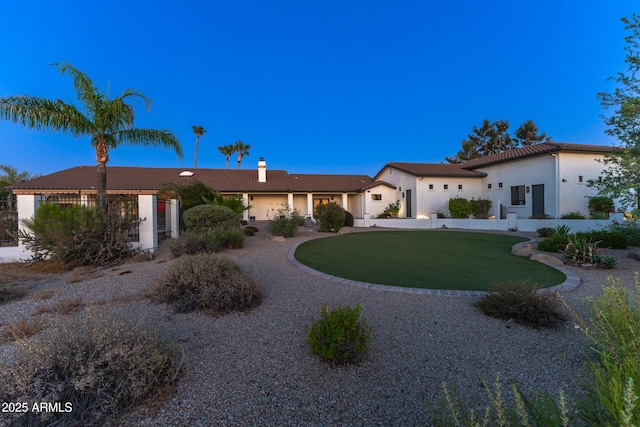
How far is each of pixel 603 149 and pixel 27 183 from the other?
3965 cm

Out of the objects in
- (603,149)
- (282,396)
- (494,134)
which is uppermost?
(494,134)

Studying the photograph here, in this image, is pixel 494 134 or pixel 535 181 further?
pixel 494 134

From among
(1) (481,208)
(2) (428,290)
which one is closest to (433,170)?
(1) (481,208)

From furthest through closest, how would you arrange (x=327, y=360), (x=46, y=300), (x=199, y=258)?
(x=199, y=258)
(x=46, y=300)
(x=327, y=360)

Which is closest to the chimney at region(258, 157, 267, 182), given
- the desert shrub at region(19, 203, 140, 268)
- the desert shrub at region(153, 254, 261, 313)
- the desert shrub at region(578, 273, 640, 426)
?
the desert shrub at region(19, 203, 140, 268)

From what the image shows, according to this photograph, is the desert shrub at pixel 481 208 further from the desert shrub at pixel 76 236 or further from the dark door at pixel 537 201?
the desert shrub at pixel 76 236

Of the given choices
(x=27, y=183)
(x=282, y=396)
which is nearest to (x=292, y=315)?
(x=282, y=396)

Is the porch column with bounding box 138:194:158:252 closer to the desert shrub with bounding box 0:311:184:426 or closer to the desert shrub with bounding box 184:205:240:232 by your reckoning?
the desert shrub with bounding box 184:205:240:232

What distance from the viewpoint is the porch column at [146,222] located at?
909 centimetres

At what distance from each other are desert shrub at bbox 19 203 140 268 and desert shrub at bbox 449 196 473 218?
20.2m

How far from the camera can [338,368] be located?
2.92 meters

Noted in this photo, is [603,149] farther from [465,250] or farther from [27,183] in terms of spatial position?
[27,183]

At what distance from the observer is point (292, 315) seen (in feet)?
14.1

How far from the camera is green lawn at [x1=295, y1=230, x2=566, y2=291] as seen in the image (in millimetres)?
6070
